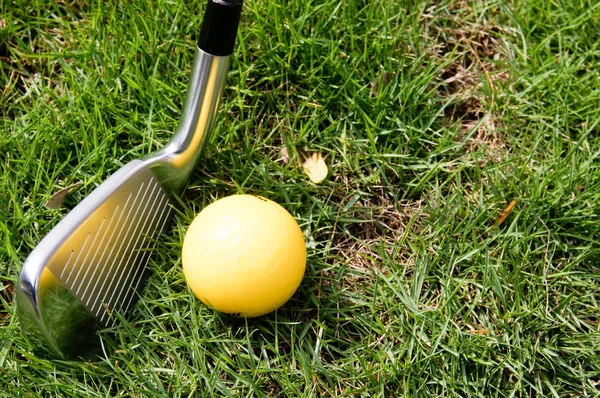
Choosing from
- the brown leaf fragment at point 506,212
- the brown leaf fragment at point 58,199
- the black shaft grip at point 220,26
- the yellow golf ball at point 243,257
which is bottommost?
the brown leaf fragment at point 58,199

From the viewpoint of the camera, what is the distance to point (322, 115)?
9.84 feet

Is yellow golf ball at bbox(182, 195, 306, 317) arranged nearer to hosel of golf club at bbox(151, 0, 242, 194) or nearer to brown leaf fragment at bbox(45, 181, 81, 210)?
hosel of golf club at bbox(151, 0, 242, 194)

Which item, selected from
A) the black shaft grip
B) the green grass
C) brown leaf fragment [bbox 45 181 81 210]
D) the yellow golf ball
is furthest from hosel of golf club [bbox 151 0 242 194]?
brown leaf fragment [bbox 45 181 81 210]

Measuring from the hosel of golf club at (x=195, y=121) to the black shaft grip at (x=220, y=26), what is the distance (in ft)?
0.12

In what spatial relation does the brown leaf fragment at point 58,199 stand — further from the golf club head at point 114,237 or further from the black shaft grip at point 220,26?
the black shaft grip at point 220,26

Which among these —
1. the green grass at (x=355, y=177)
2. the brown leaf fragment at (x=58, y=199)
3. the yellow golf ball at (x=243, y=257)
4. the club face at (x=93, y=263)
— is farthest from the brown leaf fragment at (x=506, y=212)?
the brown leaf fragment at (x=58, y=199)

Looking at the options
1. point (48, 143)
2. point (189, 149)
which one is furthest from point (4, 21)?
point (189, 149)

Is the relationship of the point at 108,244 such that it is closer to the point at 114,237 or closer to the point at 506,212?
the point at 114,237

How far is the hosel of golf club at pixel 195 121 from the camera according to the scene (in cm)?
249

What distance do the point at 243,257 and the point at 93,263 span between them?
62cm

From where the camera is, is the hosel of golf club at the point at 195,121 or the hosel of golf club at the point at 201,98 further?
the hosel of golf club at the point at 195,121

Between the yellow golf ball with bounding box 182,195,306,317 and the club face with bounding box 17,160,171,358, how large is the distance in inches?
12.0

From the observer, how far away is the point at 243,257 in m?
2.22

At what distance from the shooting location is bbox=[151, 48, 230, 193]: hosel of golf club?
8.18ft
